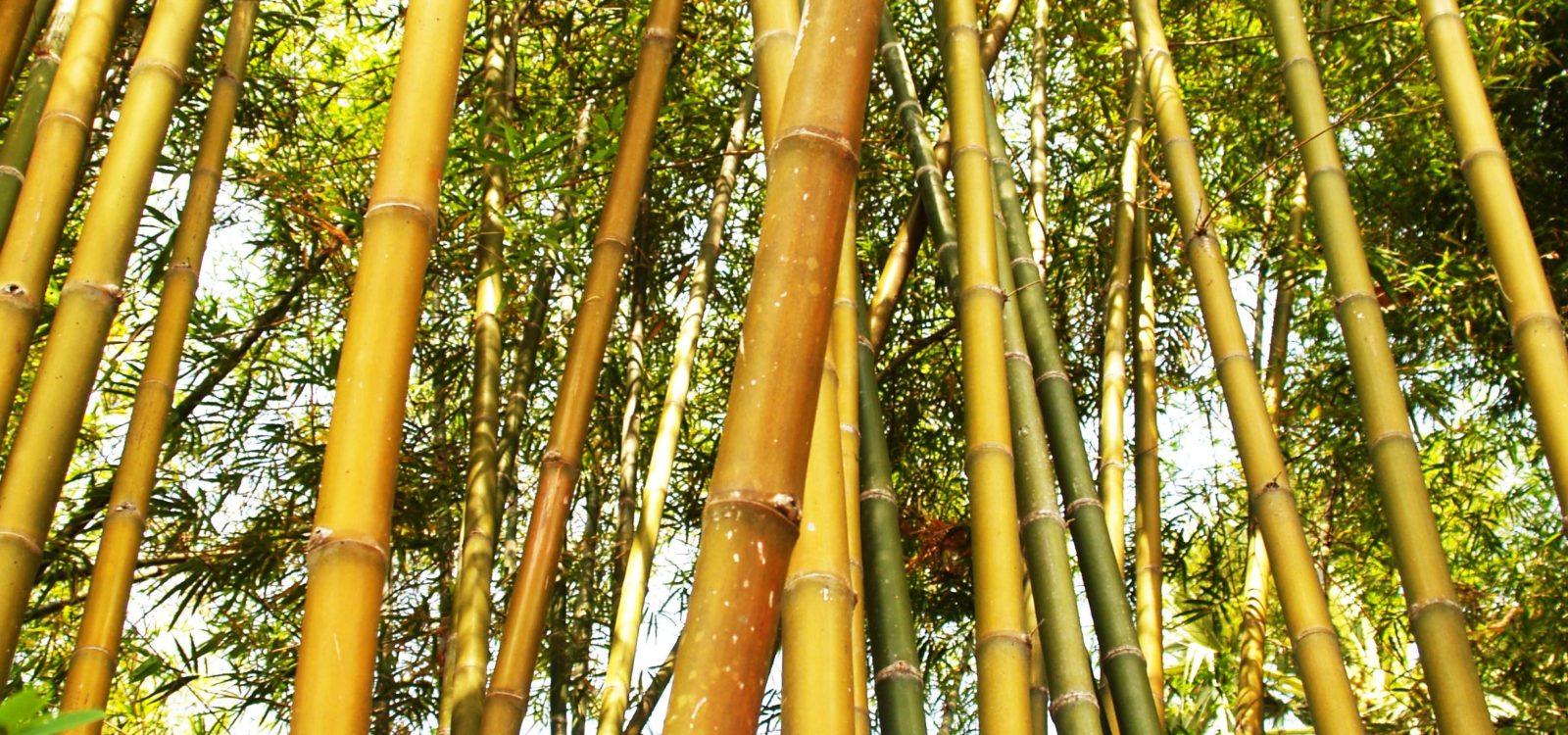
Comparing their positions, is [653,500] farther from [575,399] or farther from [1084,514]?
[1084,514]

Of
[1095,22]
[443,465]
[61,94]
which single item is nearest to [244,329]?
[443,465]

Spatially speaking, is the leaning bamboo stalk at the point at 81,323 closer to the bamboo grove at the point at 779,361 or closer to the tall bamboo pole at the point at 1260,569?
the bamboo grove at the point at 779,361

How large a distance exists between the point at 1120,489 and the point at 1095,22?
198 cm

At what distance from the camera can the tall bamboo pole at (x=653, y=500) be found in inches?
99.7

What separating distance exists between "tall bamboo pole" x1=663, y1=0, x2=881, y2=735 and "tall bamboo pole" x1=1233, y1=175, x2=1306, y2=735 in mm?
2020

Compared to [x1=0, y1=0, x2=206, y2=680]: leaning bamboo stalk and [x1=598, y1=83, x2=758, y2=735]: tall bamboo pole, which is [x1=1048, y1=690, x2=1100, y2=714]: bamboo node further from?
[x1=0, y1=0, x2=206, y2=680]: leaning bamboo stalk

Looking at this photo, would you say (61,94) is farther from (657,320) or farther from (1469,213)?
(1469,213)

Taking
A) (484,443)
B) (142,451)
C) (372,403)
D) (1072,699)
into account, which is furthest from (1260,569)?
(372,403)

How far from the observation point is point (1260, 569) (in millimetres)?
3582

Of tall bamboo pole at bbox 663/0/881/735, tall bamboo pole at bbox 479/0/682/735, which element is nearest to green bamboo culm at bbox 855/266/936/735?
tall bamboo pole at bbox 479/0/682/735

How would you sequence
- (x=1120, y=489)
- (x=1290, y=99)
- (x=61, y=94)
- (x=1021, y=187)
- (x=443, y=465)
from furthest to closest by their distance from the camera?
(x=1021, y=187), (x=443, y=465), (x=1120, y=489), (x=1290, y=99), (x=61, y=94)

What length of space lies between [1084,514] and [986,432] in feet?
1.37

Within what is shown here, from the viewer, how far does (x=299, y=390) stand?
387 cm

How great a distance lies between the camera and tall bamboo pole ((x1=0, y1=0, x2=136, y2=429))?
5.65ft
